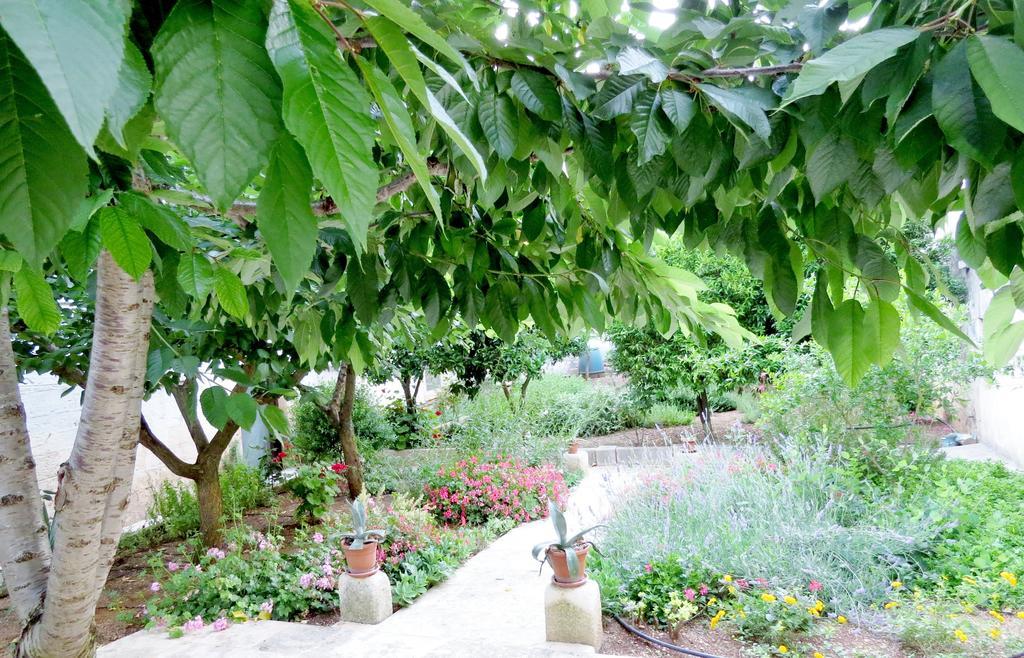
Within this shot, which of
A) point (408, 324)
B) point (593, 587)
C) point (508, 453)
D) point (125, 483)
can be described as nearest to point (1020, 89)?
point (125, 483)

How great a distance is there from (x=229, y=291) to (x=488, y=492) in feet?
18.2

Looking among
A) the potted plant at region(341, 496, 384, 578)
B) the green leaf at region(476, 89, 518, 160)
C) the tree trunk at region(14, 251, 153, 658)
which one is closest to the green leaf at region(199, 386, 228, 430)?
the tree trunk at region(14, 251, 153, 658)

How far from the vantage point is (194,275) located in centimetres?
93

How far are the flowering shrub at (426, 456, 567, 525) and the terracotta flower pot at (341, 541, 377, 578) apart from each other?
6.80 ft

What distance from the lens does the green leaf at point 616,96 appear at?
0.80m

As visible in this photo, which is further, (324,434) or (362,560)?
(324,434)

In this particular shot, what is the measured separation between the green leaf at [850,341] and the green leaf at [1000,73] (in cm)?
41

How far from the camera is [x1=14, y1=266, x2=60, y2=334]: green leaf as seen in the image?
854 millimetres

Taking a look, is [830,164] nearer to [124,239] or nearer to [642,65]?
[642,65]

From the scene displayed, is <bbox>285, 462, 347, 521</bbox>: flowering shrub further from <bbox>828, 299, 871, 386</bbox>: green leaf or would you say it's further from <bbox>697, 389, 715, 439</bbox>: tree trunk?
<bbox>697, 389, 715, 439</bbox>: tree trunk

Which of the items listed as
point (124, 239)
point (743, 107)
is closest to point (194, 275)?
point (124, 239)

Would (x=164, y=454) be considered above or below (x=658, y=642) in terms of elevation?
above

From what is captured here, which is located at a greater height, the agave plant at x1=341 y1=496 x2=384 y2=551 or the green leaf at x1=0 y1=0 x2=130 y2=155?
the green leaf at x1=0 y1=0 x2=130 y2=155

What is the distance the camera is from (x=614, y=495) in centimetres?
515
